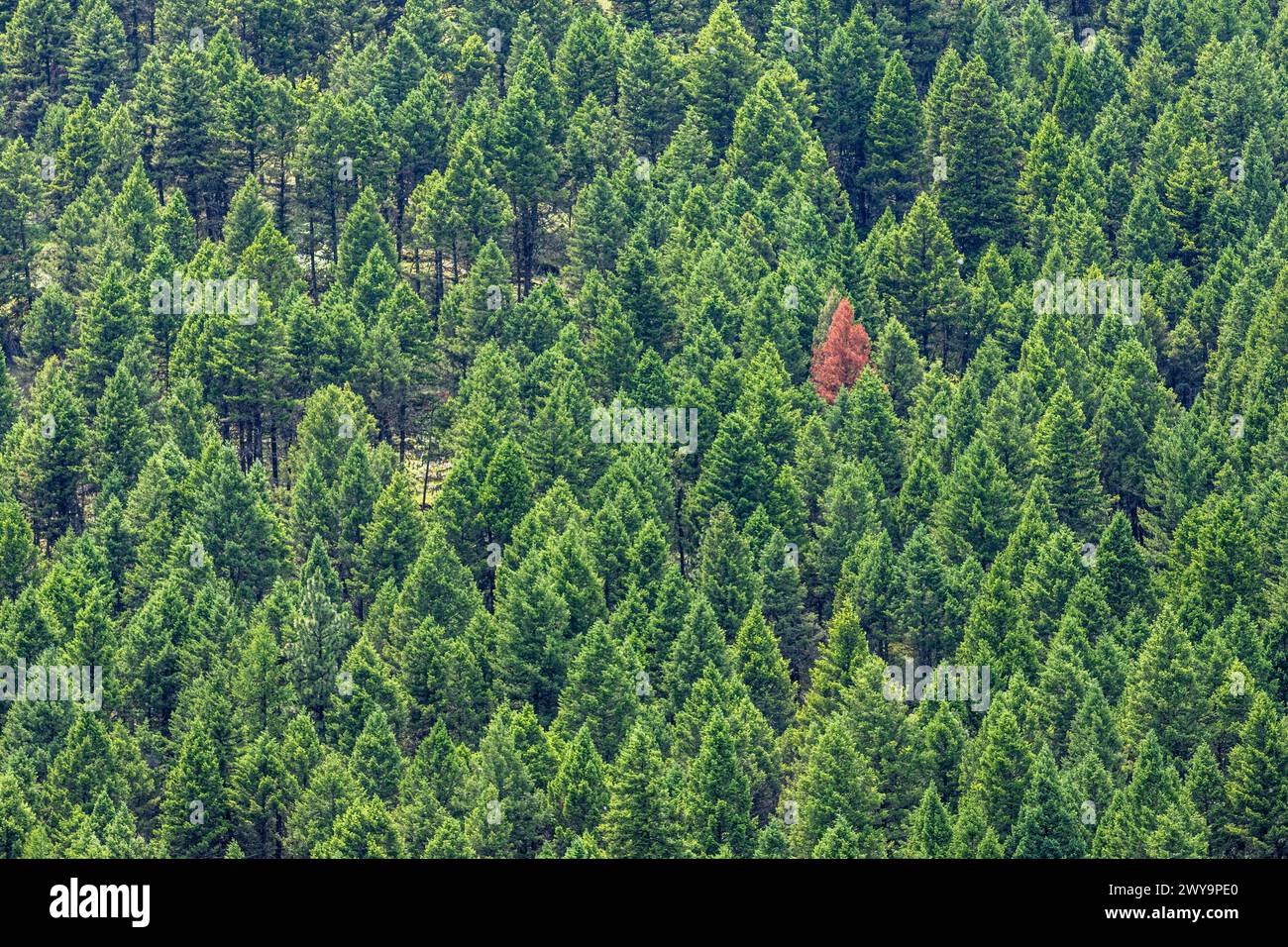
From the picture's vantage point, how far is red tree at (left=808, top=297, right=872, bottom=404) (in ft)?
493

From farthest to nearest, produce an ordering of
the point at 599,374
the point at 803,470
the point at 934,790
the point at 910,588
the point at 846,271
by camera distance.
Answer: the point at 846,271, the point at 599,374, the point at 803,470, the point at 910,588, the point at 934,790

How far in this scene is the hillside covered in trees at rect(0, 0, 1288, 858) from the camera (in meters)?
115

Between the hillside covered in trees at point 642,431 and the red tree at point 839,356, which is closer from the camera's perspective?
the hillside covered in trees at point 642,431

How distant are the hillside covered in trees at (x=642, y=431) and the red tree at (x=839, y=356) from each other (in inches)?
11.0

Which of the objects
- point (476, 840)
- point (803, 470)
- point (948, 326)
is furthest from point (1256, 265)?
point (476, 840)

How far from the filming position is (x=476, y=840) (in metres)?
111

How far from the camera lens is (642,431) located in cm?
14075

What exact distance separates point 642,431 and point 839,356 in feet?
53.8

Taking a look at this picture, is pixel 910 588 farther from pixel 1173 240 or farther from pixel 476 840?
pixel 1173 240

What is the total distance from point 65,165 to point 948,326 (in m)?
59.8

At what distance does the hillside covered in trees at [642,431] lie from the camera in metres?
115

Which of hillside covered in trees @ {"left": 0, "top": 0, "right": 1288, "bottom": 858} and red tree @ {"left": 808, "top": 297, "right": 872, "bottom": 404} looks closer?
hillside covered in trees @ {"left": 0, "top": 0, "right": 1288, "bottom": 858}

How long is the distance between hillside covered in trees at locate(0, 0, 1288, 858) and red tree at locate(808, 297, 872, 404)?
0.92 feet

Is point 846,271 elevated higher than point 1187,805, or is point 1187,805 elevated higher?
point 846,271
